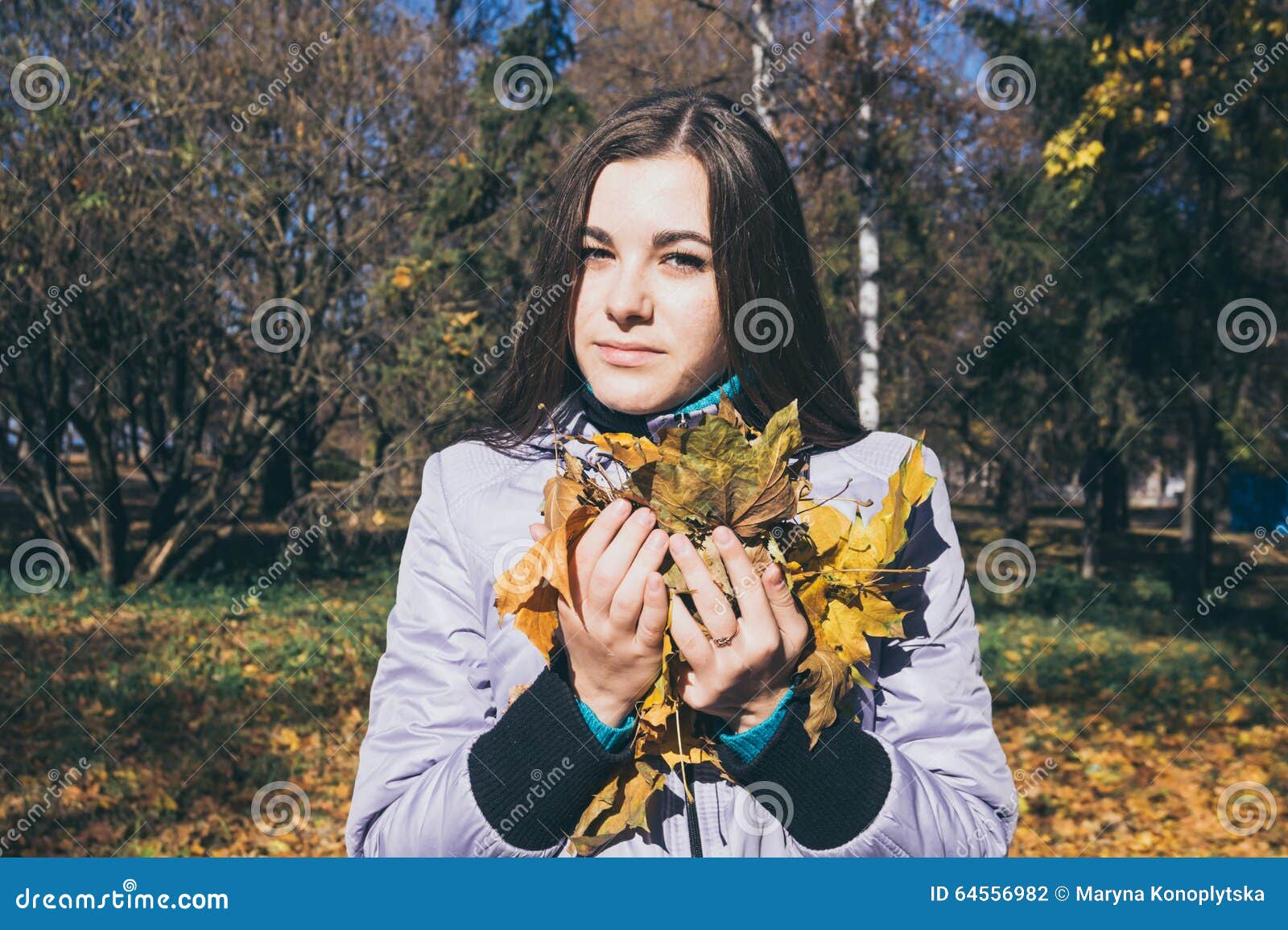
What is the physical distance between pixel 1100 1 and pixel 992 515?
16196mm

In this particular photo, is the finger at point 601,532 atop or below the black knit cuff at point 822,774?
atop

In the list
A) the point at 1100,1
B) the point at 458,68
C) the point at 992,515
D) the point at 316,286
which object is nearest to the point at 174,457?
the point at 316,286

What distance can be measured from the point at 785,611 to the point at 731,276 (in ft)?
1.87

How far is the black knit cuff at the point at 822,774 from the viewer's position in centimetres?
141

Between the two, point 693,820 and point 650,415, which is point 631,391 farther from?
point 693,820

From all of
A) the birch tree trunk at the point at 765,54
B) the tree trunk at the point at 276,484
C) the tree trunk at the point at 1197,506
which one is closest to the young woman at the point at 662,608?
the birch tree trunk at the point at 765,54

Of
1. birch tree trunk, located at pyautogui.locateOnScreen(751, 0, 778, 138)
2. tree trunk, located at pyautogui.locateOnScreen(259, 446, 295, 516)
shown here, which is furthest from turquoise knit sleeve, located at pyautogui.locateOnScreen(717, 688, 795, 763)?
tree trunk, located at pyautogui.locateOnScreen(259, 446, 295, 516)

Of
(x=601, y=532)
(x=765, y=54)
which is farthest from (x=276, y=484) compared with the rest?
(x=601, y=532)

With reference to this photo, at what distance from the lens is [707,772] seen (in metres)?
1.55

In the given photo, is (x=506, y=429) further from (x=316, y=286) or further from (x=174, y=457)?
(x=174, y=457)

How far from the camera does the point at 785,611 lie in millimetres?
1350

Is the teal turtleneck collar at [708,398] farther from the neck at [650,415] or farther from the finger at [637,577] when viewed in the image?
the finger at [637,577]

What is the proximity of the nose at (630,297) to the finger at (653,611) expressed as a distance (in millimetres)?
442

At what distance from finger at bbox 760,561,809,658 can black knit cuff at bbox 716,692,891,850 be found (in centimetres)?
11
